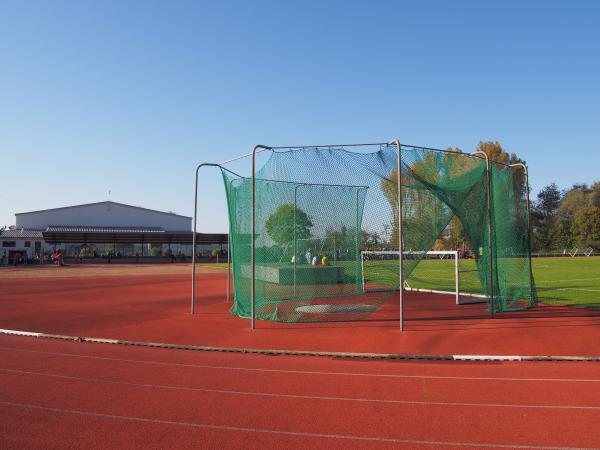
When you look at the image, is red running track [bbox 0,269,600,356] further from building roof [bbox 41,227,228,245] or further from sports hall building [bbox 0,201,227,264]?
sports hall building [bbox 0,201,227,264]

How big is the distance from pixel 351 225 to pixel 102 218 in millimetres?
60075

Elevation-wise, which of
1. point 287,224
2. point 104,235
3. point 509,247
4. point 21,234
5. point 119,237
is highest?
point 21,234

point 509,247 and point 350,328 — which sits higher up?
point 509,247

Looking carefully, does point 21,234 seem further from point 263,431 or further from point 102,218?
point 263,431

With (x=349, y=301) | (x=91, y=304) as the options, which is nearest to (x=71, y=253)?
(x=91, y=304)

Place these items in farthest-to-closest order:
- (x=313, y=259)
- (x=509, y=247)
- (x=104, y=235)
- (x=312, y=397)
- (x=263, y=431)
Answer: (x=104, y=235)
(x=509, y=247)
(x=313, y=259)
(x=312, y=397)
(x=263, y=431)

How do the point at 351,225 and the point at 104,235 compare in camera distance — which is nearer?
the point at 351,225

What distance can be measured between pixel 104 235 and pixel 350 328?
52.4 m

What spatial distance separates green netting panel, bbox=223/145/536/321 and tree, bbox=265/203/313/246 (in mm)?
24

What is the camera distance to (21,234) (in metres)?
58.7

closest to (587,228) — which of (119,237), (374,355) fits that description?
(119,237)

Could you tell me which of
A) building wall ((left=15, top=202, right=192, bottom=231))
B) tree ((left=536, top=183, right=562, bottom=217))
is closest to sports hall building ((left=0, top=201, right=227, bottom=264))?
building wall ((left=15, top=202, right=192, bottom=231))

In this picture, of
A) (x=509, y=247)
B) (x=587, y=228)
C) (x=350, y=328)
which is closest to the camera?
(x=350, y=328)

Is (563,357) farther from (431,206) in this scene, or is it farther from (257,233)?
(257,233)
